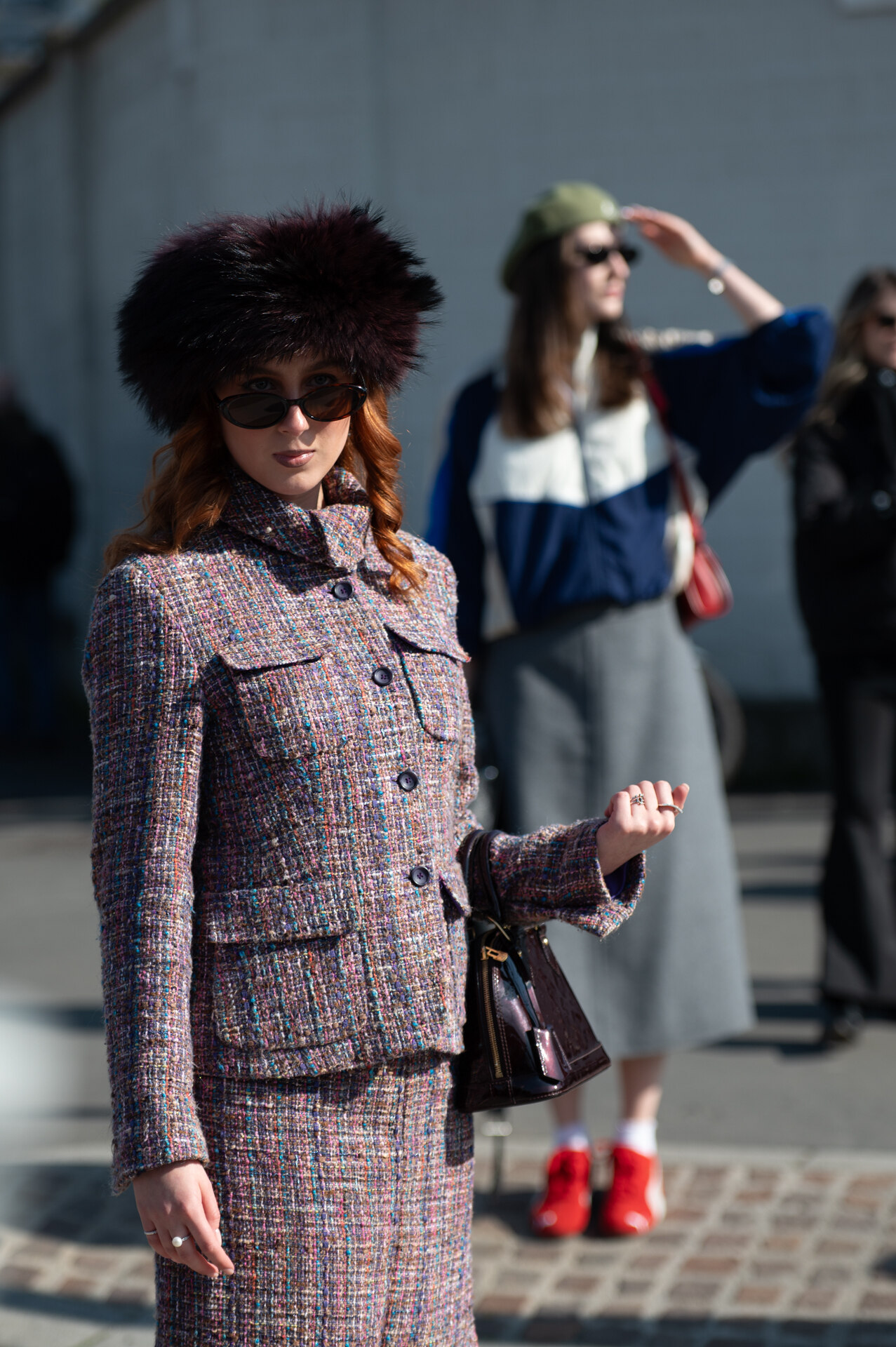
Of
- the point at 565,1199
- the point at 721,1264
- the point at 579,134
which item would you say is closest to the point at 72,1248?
the point at 565,1199

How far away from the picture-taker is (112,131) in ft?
42.1

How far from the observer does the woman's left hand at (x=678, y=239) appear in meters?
3.78

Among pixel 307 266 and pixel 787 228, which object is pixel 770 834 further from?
pixel 307 266

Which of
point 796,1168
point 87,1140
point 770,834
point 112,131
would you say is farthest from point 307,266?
point 112,131

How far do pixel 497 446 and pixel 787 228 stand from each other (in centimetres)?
649

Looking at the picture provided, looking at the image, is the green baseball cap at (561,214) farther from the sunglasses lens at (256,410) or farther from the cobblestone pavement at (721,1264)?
the cobblestone pavement at (721,1264)

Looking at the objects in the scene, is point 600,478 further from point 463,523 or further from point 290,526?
point 290,526

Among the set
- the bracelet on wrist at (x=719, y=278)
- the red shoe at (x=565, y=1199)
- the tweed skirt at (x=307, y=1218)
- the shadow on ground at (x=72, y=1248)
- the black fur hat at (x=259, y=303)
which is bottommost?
the shadow on ground at (x=72, y=1248)

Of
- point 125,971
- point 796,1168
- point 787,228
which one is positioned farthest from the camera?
point 787,228

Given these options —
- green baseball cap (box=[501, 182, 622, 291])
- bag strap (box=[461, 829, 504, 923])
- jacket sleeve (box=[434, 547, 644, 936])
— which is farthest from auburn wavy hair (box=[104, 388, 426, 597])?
green baseball cap (box=[501, 182, 622, 291])

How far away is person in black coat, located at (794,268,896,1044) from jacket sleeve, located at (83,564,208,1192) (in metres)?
3.15

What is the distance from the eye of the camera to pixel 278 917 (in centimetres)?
188

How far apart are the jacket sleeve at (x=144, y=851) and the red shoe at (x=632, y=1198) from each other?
191 cm

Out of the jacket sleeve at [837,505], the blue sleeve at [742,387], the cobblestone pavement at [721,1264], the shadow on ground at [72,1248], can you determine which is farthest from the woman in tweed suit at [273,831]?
the jacket sleeve at [837,505]
